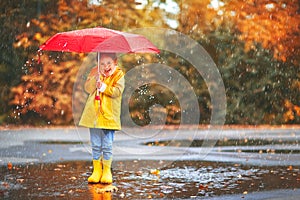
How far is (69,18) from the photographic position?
17875 millimetres

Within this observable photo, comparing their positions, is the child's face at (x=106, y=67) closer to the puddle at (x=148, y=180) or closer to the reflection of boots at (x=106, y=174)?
the reflection of boots at (x=106, y=174)

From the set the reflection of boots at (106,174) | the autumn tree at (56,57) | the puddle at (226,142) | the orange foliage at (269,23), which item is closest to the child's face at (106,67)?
the reflection of boots at (106,174)

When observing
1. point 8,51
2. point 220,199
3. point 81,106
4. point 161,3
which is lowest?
point 220,199

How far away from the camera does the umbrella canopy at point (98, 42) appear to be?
738 cm

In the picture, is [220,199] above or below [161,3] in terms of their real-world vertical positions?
below

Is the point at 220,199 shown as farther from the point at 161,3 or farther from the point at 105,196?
the point at 161,3

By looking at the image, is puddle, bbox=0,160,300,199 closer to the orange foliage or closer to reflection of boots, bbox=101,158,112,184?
reflection of boots, bbox=101,158,112,184

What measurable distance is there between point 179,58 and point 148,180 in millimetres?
9344

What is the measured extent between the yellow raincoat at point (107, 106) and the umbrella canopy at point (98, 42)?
374 millimetres

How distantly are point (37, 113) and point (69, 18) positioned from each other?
261cm

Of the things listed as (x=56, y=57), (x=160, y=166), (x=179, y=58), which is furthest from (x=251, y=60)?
(x=160, y=166)

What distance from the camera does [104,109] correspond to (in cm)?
753

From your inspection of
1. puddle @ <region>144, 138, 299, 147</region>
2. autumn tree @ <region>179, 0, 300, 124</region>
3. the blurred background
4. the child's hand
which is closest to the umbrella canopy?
the child's hand

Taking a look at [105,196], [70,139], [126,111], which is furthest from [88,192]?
[126,111]
